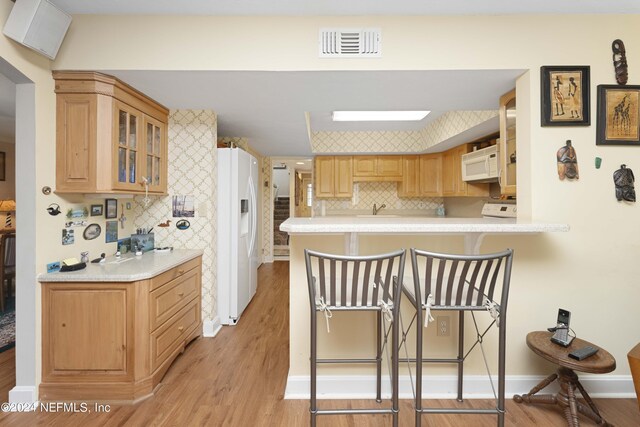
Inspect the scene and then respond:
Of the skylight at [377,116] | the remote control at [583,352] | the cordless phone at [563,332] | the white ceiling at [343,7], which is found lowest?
the remote control at [583,352]

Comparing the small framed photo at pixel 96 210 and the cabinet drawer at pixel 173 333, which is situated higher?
the small framed photo at pixel 96 210

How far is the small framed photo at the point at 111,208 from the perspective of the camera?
8.03 ft

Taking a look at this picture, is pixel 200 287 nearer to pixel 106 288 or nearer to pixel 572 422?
pixel 106 288

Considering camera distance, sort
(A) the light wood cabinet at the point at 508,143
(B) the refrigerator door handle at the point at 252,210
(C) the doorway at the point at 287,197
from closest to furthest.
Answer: (A) the light wood cabinet at the point at 508,143 → (B) the refrigerator door handle at the point at 252,210 → (C) the doorway at the point at 287,197

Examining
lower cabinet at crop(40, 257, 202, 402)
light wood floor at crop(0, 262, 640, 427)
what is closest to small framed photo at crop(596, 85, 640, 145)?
light wood floor at crop(0, 262, 640, 427)

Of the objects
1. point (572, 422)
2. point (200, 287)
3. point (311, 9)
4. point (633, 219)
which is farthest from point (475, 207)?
point (200, 287)

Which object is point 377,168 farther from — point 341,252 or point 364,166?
point 341,252

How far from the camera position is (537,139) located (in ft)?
6.45

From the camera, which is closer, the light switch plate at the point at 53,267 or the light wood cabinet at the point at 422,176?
the light switch plate at the point at 53,267

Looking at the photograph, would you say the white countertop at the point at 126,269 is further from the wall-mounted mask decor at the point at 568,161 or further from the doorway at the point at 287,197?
the doorway at the point at 287,197

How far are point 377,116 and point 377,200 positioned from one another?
5.78 ft

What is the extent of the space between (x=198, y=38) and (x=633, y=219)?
312 cm

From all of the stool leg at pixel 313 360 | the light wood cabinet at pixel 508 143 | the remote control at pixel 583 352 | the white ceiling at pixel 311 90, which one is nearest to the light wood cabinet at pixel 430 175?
the white ceiling at pixel 311 90

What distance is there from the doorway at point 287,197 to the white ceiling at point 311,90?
10.2ft
